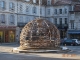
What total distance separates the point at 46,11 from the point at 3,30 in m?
17.9

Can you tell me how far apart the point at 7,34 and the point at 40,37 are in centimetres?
2992

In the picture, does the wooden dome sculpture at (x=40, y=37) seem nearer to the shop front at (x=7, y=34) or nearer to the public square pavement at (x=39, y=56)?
the public square pavement at (x=39, y=56)

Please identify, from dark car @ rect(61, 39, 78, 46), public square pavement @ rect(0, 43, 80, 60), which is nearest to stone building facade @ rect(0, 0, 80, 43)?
dark car @ rect(61, 39, 78, 46)

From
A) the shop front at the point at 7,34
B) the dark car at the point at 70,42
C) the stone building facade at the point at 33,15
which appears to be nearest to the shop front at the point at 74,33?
the stone building facade at the point at 33,15

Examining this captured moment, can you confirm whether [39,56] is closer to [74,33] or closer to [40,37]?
[40,37]

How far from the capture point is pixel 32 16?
66.8 metres

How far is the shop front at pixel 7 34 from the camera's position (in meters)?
57.5

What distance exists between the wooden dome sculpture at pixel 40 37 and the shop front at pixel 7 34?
2774 centimetres

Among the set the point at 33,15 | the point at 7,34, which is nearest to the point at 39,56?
the point at 7,34

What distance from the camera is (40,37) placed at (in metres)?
29.5

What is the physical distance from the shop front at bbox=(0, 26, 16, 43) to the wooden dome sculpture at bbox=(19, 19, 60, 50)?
27.7 metres

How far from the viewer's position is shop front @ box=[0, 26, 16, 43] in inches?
2263

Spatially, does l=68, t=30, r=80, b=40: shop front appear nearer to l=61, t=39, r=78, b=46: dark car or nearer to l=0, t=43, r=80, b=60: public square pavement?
l=61, t=39, r=78, b=46: dark car

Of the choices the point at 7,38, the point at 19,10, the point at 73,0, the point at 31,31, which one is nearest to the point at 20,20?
the point at 19,10
